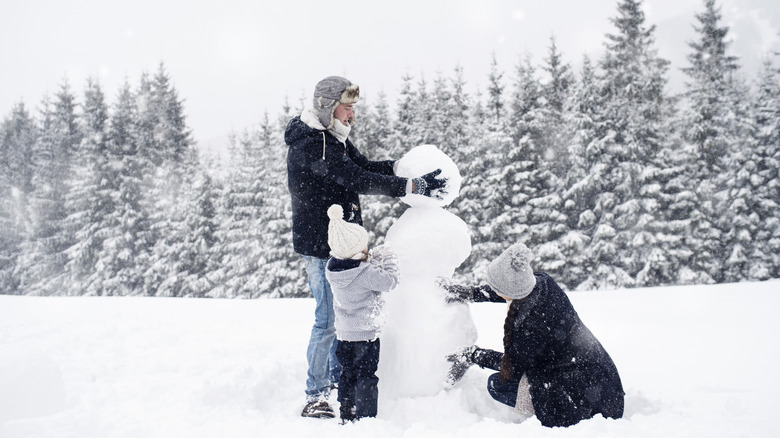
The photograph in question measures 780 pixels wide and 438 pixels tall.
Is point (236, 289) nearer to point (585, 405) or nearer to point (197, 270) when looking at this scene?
point (197, 270)

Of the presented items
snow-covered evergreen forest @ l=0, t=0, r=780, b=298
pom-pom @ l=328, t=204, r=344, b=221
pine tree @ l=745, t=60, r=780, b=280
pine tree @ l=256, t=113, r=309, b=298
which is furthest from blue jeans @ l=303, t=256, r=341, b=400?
pine tree @ l=745, t=60, r=780, b=280

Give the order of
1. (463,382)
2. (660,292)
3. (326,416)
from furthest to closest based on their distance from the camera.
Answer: (660,292) → (463,382) → (326,416)

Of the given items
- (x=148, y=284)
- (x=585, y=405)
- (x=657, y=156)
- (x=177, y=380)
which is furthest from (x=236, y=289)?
(x=585, y=405)

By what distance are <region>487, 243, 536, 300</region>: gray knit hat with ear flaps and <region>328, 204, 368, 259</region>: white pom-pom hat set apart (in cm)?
82

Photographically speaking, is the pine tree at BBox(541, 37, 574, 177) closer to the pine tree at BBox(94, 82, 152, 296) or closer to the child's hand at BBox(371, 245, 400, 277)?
the child's hand at BBox(371, 245, 400, 277)

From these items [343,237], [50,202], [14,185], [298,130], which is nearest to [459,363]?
[343,237]

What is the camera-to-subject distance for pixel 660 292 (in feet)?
22.7

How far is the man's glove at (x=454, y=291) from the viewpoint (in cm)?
329

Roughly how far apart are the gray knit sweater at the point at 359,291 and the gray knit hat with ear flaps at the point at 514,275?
0.63 meters

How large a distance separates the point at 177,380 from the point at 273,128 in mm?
22178

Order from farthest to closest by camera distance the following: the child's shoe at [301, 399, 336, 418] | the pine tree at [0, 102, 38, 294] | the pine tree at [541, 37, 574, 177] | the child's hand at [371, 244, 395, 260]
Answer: the pine tree at [0, 102, 38, 294], the pine tree at [541, 37, 574, 177], the child's hand at [371, 244, 395, 260], the child's shoe at [301, 399, 336, 418]

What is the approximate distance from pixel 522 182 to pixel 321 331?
16.1 metres

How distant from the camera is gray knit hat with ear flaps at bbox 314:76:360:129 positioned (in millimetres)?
3188

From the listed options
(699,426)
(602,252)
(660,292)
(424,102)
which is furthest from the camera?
(424,102)
